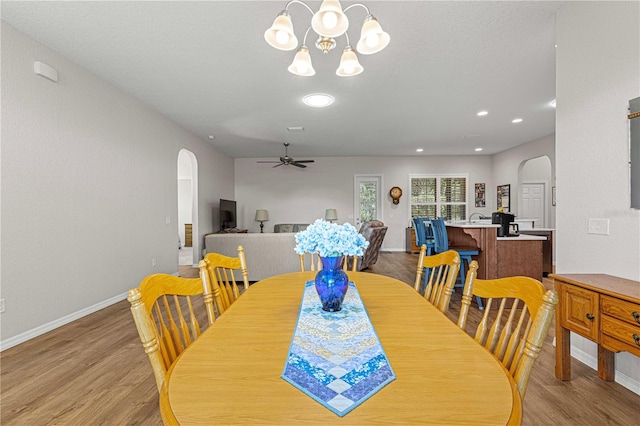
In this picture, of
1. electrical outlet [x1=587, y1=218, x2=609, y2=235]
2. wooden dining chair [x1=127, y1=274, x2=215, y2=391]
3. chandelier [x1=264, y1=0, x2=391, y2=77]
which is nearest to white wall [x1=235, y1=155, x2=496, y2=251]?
electrical outlet [x1=587, y1=218, x2=609, y2=235]

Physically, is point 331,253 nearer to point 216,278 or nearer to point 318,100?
point 216,278

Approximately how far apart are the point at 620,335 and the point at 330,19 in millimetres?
2245

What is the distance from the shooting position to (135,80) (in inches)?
139

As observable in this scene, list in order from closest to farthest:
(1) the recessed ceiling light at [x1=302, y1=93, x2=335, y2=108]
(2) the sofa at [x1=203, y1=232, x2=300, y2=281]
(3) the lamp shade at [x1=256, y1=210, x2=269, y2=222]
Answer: (1) the recessed ceiling light at [x1=302, y1=93, x2=335, y2=108] → (2) the sofa at [x1=203, y1=232, x2=300, y2=281] → (3) the lamp shade at [x1=256, y1=210, x2=269, y2=222]

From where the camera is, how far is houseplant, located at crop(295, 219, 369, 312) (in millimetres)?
A: 1257

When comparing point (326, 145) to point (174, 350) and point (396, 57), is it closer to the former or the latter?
point (396, 57)

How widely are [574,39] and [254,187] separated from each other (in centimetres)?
725

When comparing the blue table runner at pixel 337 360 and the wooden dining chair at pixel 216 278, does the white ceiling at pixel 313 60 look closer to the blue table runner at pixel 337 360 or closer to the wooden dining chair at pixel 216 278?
the wooden dining chair at pixel 216 278

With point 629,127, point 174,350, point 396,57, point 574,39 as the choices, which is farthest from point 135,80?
point 629,127

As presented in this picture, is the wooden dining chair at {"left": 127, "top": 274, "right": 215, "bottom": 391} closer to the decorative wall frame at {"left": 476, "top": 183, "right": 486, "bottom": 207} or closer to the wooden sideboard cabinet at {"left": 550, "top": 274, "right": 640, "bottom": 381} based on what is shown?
the wooden sideboard cabinet at {"left": 550, "top": 274, "right": 640, "bottom": 381}

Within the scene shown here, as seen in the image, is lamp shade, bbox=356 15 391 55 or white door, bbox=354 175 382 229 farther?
white door, bbox=354 175 382 229

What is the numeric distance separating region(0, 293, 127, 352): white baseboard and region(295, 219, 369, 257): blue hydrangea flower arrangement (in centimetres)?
283

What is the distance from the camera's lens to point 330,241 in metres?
1.26

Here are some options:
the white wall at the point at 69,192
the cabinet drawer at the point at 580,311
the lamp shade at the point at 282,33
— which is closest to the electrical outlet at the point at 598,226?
the cabinet drawer at the point at 580,311
